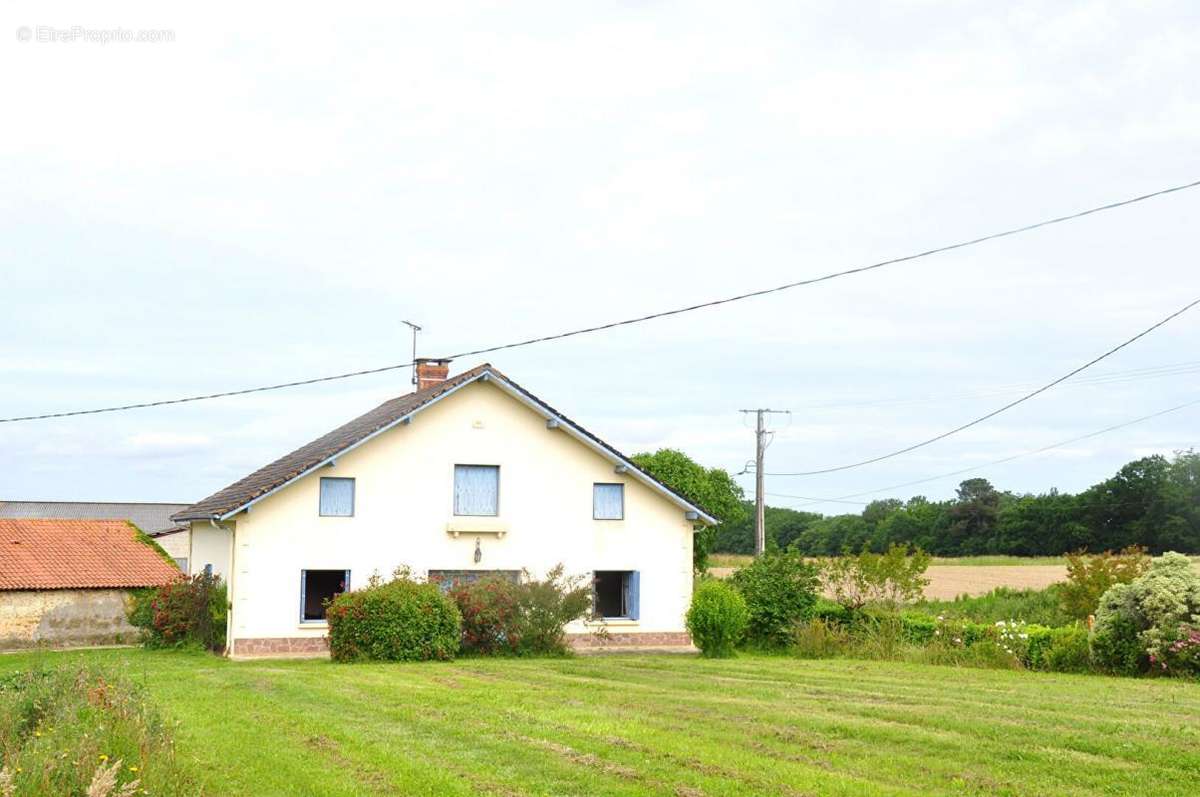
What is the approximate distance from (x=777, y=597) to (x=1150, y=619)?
10.1 metres

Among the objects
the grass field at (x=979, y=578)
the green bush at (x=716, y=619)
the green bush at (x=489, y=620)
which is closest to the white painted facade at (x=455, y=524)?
the green bush at (x=489, y=620)

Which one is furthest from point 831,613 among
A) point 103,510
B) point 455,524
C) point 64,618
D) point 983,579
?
point 103,510

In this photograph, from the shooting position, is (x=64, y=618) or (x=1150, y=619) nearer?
(x=1150, y=619)

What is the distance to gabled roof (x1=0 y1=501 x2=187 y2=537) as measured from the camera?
7706 cm

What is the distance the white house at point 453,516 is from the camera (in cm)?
2819

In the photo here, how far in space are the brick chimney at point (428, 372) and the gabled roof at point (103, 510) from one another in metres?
46.8

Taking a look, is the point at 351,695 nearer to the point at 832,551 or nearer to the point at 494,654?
the point at 494,654

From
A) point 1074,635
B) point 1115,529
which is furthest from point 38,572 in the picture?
point 1115,529

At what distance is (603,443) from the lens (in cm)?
3138

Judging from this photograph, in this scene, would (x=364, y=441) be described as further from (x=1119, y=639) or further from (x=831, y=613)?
(x=1119, y=639)

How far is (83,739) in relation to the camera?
9.30 meters

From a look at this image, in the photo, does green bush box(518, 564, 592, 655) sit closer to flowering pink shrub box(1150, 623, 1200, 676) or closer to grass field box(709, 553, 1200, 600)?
grass field box(709, 553, 1200, 600)

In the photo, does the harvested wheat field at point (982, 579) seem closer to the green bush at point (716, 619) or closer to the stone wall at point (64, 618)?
the green bush at point (716, 619)

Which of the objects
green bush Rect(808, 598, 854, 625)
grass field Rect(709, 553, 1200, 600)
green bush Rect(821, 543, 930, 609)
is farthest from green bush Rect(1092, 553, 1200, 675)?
grass field Rect(709, 553, 1200, 600)
